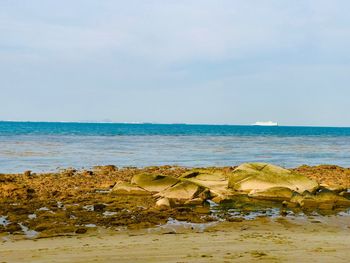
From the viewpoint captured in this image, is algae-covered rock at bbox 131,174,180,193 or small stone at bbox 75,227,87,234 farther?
algae-covered rock at bbox 131,174,180,193

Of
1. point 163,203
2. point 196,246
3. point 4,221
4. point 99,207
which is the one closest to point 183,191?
point 163,203

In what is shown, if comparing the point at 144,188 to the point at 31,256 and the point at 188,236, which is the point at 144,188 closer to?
the point at 188,236

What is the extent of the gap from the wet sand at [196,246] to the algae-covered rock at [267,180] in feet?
22.2

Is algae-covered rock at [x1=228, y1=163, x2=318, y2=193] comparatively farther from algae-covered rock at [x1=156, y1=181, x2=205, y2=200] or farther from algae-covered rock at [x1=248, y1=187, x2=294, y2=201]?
algae-covered rock at [x1=156, y1=181, x2=205, y2=200]

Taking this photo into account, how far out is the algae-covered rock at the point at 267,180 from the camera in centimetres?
2178

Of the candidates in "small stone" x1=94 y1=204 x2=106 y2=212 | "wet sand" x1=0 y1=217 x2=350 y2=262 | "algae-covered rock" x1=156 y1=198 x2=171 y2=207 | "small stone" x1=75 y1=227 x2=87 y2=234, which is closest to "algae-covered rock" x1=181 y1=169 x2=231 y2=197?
"algae-covered rock" x1=156 y1=198 x2=171 y2=207

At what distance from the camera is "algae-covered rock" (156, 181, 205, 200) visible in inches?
773

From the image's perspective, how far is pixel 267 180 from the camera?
864 inches

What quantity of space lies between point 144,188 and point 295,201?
21.3 feet

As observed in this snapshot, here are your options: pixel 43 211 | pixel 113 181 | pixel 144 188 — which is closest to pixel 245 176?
pixel 144 188

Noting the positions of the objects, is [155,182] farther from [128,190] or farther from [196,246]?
[196,246]

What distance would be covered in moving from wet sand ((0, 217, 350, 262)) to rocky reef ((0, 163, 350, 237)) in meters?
1.20

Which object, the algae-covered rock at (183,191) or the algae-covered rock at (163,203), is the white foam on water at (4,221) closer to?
the algae-covered rock at (163,203)

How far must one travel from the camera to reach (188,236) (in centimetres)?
1312
